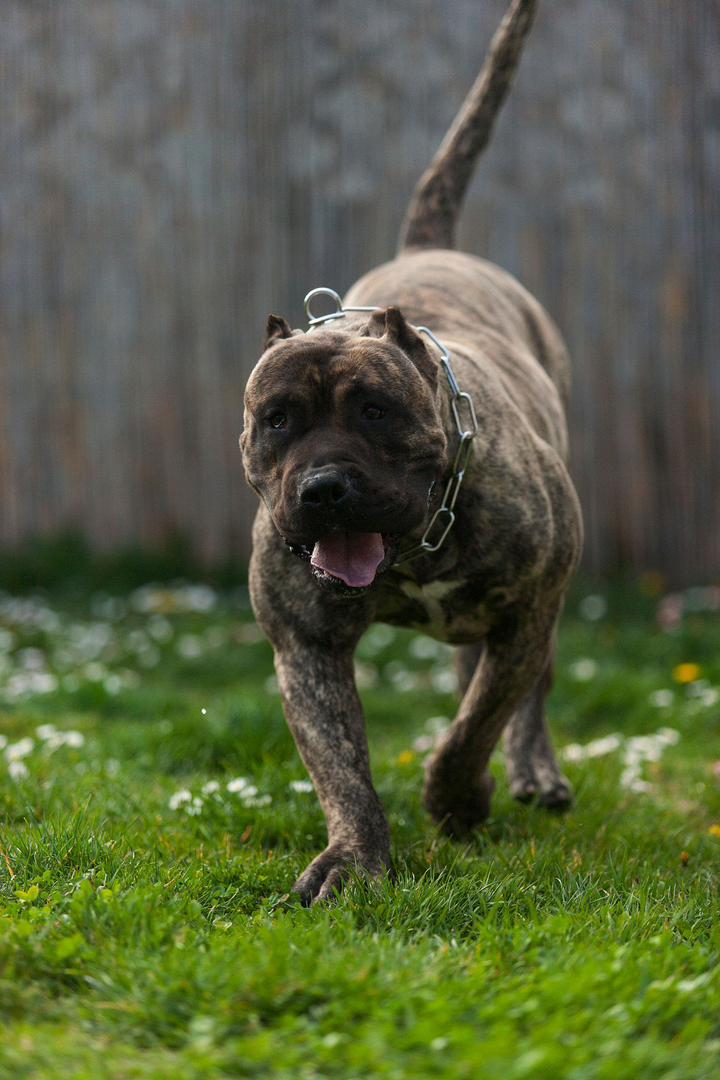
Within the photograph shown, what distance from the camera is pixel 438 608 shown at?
3920mm

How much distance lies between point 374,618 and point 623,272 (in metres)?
5.04

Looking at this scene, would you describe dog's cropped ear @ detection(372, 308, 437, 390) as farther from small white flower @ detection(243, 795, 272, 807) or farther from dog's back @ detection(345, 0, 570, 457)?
small white flower @ detection(243, 795, 272, 807)

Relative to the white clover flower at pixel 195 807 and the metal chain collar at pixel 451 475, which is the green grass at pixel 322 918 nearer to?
the white clover flower at pixel 195 807

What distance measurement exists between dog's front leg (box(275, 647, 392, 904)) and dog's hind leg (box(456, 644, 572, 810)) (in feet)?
3.50

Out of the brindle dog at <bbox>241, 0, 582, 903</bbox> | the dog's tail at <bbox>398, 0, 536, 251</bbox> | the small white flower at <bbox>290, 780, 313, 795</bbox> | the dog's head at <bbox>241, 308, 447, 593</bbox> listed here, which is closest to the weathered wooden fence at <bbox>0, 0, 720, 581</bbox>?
the dog's tail at <bbox>398, 0, 536, 251</bbox>

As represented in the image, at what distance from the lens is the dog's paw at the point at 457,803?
13.6 feet

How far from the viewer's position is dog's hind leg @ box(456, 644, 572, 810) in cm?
470

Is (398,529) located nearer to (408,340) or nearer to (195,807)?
(408,340)

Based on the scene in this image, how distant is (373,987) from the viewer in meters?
2.63

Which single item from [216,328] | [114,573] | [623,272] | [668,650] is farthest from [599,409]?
[114,573]

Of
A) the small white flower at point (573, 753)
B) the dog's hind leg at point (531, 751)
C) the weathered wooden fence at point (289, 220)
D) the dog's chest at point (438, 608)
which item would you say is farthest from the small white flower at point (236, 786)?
the weathered wooden fence at point (289, 220)

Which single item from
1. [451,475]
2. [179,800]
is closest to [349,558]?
[451,475]

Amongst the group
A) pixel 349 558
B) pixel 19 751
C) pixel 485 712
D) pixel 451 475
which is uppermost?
pixel 451 475

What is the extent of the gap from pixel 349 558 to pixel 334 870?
775 millimetres
